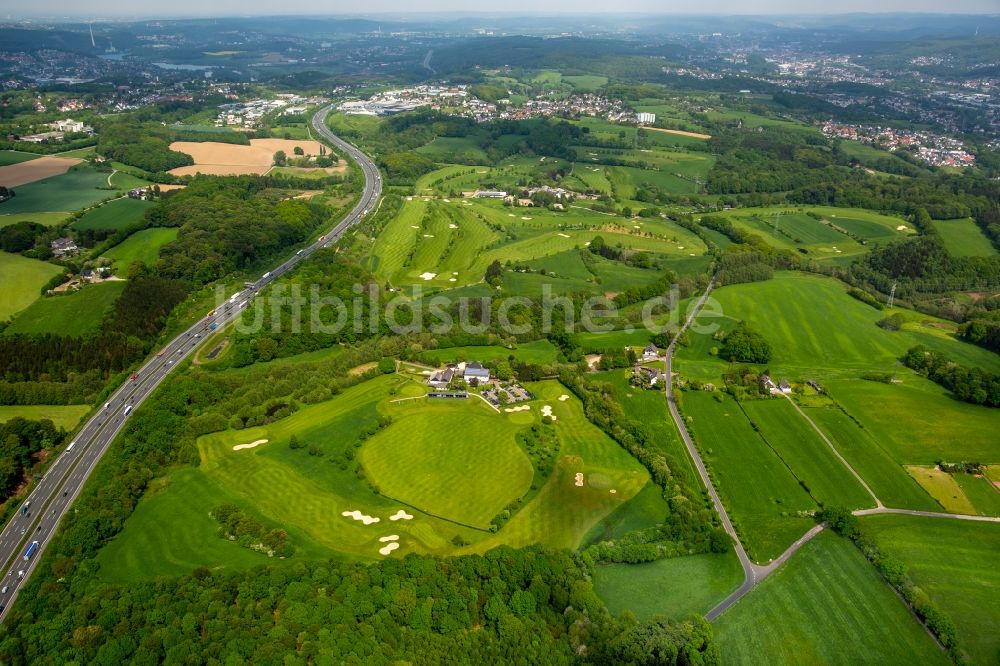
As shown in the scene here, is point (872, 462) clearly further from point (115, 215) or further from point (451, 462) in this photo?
point (115, 215)

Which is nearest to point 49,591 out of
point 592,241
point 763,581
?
point 763,581

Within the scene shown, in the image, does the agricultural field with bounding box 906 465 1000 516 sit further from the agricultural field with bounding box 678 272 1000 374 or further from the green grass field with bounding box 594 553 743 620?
the green grass field with bounding box 594 553 743 620

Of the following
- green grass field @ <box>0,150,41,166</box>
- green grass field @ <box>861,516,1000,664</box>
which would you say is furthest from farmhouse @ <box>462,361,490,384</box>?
green grass field @ <box>0,150,41,166</box>

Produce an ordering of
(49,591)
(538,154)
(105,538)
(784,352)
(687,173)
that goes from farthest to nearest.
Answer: (538,154)
(687,173)
(784,352)
(105,538)
(49,591)

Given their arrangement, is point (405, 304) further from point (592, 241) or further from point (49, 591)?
point (49, 591)

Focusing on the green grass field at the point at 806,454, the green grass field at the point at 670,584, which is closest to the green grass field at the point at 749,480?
the green grass field at the point at 806,454

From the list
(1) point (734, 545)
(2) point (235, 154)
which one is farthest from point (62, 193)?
(1) point (734, 545)
